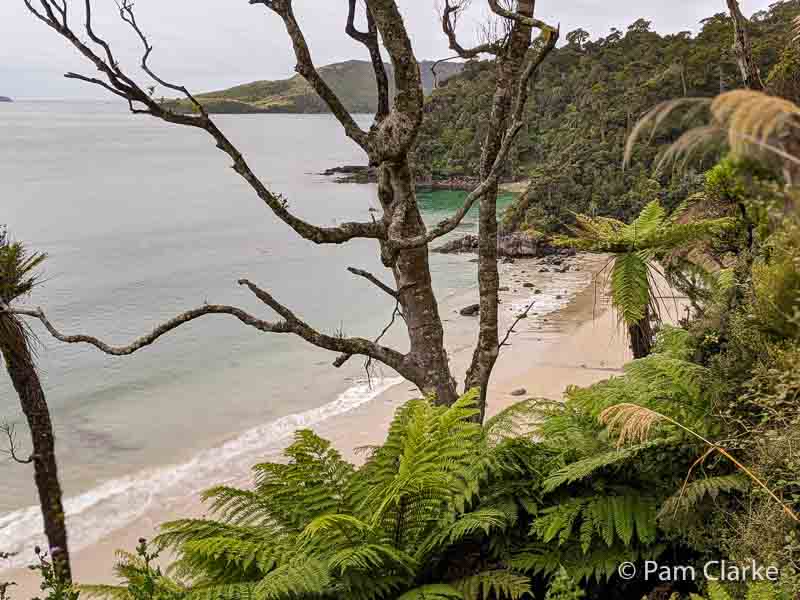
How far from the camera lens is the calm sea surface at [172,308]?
13.3 meters

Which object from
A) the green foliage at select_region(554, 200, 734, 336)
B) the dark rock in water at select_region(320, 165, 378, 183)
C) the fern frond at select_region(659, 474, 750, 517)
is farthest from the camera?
the dark rock in water at select_region(320, 165, 378, 183)

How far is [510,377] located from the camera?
47.9 ft

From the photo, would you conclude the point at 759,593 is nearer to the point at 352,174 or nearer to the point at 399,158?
the point at 399,158

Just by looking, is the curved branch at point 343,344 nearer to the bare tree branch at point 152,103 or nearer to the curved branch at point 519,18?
the bare tree branch at point 152,103

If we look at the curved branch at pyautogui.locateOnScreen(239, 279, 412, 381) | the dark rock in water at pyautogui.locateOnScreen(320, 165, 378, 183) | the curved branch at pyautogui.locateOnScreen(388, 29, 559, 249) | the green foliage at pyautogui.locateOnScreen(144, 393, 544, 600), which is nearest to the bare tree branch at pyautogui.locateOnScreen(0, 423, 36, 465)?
the curved branch at pyautogui.locateOnScreen(239, 279, 412, 381)

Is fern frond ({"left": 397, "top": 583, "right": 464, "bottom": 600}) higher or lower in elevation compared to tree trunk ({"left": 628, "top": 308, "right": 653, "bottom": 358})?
lower

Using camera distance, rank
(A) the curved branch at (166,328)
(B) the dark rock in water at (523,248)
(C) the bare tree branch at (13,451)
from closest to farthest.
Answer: (A) the curved branch at (166,328)
(C) the bare tree branch at (13,451)
(B) the dark rock in water at (523,248)

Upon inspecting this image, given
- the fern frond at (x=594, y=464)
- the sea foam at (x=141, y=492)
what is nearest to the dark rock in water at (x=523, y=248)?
the sea foam at (x=141, y=492)

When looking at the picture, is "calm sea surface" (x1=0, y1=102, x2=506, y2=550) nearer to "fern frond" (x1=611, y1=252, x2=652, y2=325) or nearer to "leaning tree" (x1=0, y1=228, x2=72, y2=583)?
"leaning tree" (x1=0, y1=228, x2=72, y2=583)

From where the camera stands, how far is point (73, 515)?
33.6ft

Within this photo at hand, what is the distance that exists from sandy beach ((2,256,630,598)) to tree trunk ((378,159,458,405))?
223 inches

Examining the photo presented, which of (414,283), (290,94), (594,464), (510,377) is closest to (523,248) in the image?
(510,377)

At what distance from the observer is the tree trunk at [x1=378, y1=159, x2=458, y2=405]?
159 inches

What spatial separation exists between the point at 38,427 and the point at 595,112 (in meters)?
39.2
